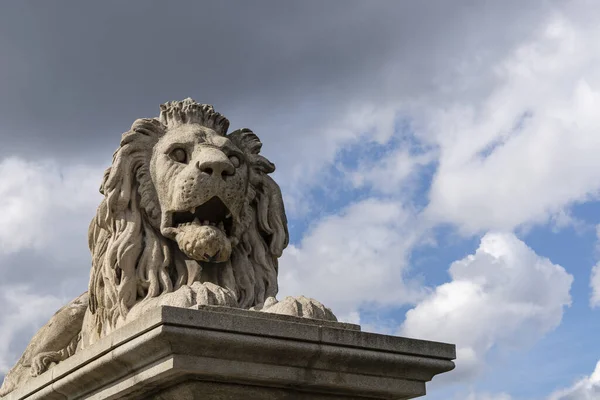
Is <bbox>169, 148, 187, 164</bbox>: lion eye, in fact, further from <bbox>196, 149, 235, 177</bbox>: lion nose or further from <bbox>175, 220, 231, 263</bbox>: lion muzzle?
<bbox>175, 220, 231, 263</bbox>: lion muzzle

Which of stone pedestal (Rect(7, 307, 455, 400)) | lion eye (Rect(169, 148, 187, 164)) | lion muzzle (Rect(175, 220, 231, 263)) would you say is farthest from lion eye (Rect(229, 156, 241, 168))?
stone pedestal (Rect(7, 307, 455, 400))

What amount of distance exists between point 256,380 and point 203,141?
222cm

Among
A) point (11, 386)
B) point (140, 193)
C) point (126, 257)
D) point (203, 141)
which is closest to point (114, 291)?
point (126, 257)

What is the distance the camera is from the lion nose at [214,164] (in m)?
7.10

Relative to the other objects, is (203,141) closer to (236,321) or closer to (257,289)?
(257,289)

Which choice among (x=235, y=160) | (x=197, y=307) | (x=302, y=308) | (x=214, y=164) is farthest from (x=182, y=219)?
(x=197, y=307)

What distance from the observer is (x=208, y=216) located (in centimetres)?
725

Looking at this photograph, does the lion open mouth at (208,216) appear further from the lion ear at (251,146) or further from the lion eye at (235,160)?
the lion ear at (251,146)

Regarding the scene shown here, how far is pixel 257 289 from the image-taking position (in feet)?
24.2

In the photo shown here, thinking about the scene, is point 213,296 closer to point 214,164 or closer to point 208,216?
point 208,216

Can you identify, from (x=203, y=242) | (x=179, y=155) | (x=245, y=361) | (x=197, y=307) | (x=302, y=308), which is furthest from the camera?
(x=179, y=155)

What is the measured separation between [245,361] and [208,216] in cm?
172

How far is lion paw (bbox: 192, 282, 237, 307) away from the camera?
6.25 m

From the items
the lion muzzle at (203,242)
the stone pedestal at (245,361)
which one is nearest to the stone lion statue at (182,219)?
the lion muzzle at (203,242)
